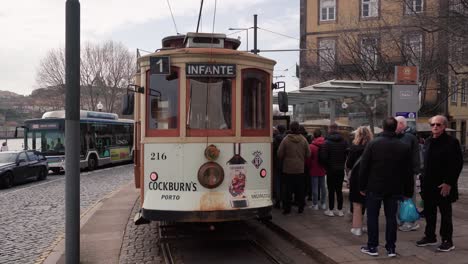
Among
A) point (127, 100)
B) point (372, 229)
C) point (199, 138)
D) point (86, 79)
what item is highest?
point (86, 79)

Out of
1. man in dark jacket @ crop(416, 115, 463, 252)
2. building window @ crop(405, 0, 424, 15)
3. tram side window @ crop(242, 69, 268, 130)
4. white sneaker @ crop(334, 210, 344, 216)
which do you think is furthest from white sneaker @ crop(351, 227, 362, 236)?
building window @ crop(405, 0, 424, 15)

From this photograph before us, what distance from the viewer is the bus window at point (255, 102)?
6969 mm

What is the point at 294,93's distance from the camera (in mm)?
12641

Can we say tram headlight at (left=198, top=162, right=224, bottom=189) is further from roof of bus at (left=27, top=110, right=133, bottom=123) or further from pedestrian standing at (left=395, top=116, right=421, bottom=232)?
roof of bus at (left=27, top=110, right=133, bottom=123)

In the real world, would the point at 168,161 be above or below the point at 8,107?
below

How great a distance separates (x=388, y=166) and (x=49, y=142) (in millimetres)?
19455

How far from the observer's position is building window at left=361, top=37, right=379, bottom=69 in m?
24.4

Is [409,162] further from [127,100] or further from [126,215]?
[126,215]

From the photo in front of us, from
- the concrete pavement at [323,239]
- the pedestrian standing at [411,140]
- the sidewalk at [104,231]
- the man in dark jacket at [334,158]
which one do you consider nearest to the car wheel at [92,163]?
the sidewalk at [104,231]

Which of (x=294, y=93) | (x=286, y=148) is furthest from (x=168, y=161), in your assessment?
(x=294, y=93)

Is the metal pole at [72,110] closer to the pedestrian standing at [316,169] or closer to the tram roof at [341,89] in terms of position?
the pedestrian standing at [316,169]

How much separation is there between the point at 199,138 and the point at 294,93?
6466 millimetres

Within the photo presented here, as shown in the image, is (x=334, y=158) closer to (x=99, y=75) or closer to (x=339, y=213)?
(x=339, y=213)

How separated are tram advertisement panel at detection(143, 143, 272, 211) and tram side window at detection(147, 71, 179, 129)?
1.16ft
